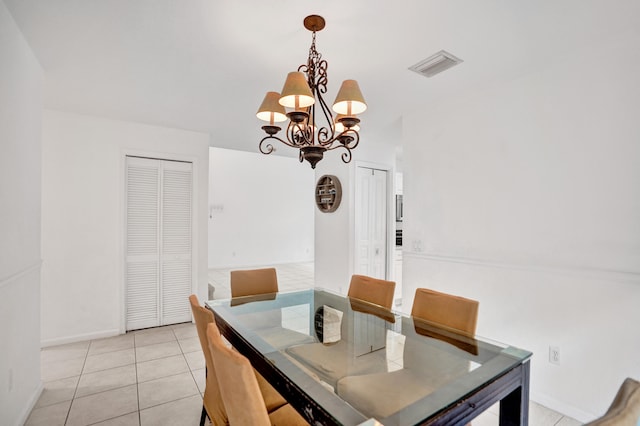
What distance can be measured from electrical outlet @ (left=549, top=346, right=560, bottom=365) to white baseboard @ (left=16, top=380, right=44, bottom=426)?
141 inches

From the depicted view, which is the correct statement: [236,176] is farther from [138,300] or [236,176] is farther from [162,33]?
[162,33]

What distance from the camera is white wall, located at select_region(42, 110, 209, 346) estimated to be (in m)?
3.33

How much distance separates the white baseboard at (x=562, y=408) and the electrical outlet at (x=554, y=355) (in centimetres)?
27

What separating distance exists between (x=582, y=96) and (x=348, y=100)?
1709 mm

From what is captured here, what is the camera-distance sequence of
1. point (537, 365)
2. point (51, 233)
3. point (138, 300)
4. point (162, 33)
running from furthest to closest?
point (138, 300) → point (51, 233) → point (537, 365) → point (162, 33)

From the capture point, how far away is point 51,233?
10.9ft

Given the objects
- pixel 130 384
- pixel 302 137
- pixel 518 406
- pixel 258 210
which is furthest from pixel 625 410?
pixel 258 210

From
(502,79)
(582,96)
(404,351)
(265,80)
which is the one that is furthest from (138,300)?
(582,96)

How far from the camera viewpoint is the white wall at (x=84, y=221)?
333cm

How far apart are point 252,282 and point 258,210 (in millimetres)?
6062

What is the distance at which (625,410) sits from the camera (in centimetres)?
68

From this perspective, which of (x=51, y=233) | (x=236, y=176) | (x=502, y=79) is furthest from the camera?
(x=236, y=176)

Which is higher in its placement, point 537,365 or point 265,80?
point 265,80

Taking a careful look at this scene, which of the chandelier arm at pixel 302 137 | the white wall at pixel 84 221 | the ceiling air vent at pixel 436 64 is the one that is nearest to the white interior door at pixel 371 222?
the ceiling air vent at pixel 436 64
